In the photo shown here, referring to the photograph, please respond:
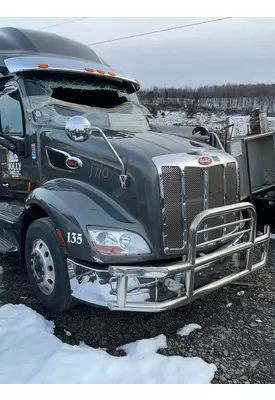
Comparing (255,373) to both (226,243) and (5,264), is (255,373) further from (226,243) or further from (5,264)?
(5,264)

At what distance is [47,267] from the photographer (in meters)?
3.74

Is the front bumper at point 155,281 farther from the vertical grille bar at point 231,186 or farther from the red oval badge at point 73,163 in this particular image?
the red oval badge at point 73,163

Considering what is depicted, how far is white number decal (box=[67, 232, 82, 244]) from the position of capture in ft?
11.0

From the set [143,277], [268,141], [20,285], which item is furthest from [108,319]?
[268,141]

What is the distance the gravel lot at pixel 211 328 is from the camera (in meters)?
3.16

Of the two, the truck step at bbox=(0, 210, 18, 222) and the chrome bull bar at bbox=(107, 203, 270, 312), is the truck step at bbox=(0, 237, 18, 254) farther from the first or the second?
the chrome bull bar at bbox=(107, 203, 270, 312)

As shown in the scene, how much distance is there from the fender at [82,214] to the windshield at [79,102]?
961mm

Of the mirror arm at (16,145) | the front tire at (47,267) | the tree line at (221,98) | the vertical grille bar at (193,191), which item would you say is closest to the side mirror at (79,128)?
the front tire at (47,267)

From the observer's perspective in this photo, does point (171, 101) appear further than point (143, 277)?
Yes

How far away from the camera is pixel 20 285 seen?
179 inches

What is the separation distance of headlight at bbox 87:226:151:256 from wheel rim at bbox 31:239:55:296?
63cm

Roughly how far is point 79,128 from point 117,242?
112cm

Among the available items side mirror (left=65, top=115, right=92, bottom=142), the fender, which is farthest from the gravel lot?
side mirror (left=65, top=115, right=92, bottom=142)

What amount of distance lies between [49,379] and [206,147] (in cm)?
265
